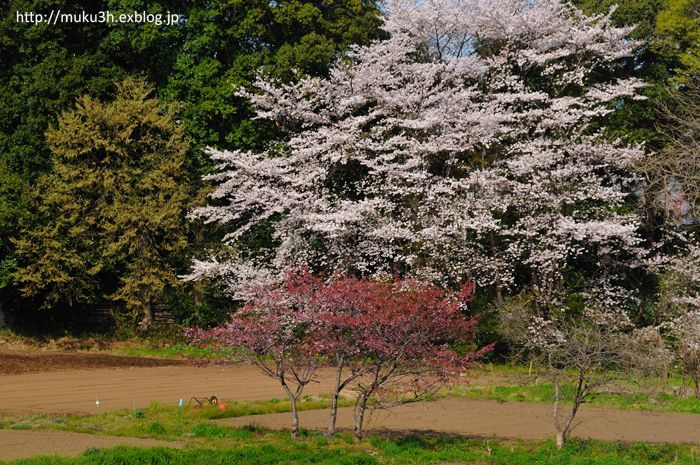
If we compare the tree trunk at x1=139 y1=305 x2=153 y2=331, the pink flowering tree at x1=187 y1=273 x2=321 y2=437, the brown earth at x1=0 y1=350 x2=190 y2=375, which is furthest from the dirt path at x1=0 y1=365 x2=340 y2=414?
the tree trunk at x1=139 y1=305 x2=153 y2=331

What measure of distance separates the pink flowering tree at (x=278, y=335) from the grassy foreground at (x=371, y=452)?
129 centimetres

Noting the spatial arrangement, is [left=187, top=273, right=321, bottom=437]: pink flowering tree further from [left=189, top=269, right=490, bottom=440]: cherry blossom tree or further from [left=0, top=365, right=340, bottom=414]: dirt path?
[left=0, top=365, right=340, bottom=414]: dirt path

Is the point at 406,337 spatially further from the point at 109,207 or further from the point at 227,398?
the point at 109,207

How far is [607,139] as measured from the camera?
31.2 meters

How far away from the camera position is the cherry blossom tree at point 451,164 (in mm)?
29328

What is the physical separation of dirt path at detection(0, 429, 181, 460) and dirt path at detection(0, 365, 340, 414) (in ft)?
12.0

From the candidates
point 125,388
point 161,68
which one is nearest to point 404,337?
point 125,388

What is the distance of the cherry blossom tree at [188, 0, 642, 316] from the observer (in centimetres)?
2933

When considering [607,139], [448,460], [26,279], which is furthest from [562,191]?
[26,279]

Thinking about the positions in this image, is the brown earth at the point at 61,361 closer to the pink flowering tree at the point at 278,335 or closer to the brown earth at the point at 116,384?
the brown earth at the point at 116,384

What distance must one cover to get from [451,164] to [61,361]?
15.6 meters

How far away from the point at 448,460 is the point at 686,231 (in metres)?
21.9

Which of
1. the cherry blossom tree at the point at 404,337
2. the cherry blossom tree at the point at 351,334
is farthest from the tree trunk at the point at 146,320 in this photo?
the cherry blossom tree at the point at 404,337

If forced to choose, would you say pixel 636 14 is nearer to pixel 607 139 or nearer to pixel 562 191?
pixel 607 139
